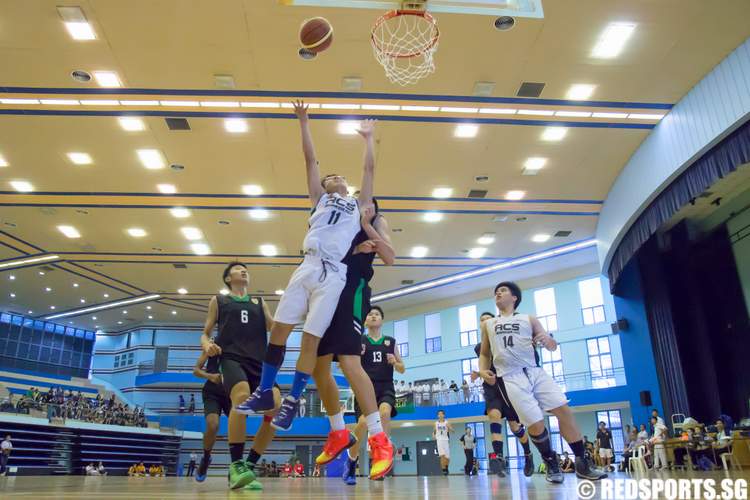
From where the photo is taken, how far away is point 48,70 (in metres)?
10.0

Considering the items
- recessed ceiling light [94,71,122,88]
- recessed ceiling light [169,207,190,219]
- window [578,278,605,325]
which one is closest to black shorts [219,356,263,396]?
recessed ceiling light [94,71,122,88]

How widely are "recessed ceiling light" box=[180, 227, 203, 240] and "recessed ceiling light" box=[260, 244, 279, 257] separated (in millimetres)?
2209

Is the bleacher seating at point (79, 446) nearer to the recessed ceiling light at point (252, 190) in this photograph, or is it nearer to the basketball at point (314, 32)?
the recessed ceiling light at point (252, 190)

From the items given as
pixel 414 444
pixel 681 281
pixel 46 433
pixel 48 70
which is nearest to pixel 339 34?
pixel 48 70

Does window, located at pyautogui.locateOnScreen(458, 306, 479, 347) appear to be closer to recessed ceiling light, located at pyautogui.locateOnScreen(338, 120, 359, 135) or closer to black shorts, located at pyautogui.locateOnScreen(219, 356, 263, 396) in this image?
recessed ceiling light, located at pyautogui.locateOnScreen(338, 120, 359, 135)

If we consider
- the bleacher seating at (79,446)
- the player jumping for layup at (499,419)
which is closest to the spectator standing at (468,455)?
the player jumping for layup at (499,419)

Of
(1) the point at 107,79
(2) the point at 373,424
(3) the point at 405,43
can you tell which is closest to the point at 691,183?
(3) the point at 405,43

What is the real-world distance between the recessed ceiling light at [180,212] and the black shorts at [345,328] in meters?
13.6

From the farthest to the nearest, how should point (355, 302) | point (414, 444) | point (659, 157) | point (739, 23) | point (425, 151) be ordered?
point (414, 444), point (425, 151), point (659, 157), point (739, 23), point (355, 302)

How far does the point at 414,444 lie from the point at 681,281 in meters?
15.6

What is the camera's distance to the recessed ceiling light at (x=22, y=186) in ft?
47.1

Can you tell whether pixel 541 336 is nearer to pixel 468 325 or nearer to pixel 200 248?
pixel 200 248

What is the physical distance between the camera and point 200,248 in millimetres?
19078

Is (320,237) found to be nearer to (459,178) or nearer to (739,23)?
(739,23)
